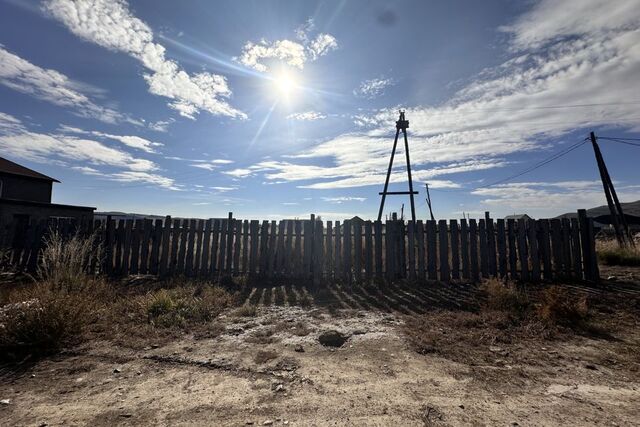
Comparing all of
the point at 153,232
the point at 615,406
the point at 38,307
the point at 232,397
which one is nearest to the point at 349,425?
the point at 232,397

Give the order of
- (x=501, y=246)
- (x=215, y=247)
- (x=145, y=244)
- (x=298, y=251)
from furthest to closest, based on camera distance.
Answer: (x=145, y=244) → (x=215, y=247) → (x=298, y=251) → (x=501, y=246)

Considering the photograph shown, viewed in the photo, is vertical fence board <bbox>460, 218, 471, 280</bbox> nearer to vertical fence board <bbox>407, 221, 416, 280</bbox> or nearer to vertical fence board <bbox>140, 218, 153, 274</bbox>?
vertical fence board <bbox>407, 221, 416, 280</bbox>

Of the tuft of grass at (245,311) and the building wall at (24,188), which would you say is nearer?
the tuft of grass at (245,311)

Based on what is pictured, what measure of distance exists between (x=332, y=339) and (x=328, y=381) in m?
1.06

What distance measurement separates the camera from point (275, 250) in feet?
26.8

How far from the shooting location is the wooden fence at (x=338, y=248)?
741 centimetres

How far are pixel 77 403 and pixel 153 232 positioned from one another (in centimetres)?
675

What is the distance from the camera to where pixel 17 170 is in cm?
2203

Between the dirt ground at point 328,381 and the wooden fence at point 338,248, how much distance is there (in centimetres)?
316

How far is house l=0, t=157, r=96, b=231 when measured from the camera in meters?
15.2

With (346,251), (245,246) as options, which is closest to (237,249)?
(245,246)

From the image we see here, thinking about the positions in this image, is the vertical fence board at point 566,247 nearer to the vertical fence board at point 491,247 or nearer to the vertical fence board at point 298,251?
the vertical fence board at point 491,247

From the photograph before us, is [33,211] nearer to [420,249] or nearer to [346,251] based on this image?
[346,251]

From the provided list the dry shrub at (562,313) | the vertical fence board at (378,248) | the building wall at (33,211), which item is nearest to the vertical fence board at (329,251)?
the vertical fence board at (378,248)
